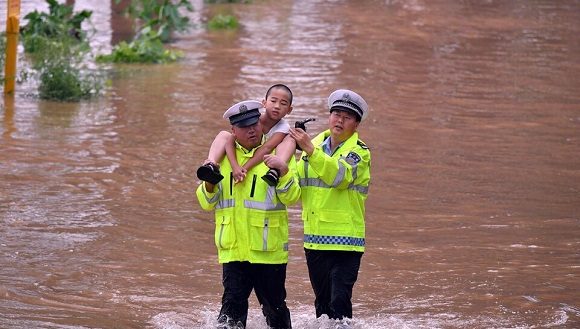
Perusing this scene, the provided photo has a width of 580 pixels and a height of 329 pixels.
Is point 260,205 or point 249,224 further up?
point 260,205

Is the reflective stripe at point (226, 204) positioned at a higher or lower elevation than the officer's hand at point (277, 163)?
lower

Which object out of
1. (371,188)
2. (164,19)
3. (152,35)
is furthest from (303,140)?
(164,19)

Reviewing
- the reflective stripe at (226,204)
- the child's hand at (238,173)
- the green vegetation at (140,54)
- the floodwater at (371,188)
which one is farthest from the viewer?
the green vegetation at (140,54)

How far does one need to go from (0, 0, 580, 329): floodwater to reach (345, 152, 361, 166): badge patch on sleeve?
108 cm

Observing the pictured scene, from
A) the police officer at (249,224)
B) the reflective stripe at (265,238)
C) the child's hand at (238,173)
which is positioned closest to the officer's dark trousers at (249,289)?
the police officer at (249,224)

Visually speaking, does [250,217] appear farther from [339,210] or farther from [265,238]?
[339,210]

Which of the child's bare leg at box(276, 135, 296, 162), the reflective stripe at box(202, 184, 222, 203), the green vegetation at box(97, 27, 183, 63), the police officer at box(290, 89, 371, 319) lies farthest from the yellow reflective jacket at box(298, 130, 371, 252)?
the green vegetation at box(97, 27, 183, 63)

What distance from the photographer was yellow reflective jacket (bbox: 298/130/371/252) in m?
6.94

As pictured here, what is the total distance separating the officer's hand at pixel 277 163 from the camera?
6.60 m

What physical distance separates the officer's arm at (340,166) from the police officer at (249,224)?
16 cm

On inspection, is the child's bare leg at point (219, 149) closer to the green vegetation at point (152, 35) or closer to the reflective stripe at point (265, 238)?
the reflective stripe at point (265, 238)

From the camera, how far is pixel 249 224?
22.4ft

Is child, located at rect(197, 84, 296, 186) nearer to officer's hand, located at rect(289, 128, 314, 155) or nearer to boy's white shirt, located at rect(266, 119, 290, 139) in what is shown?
boy's white shirt, located at rect(266, 119, 290, 139)

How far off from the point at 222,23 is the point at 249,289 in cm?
1641
